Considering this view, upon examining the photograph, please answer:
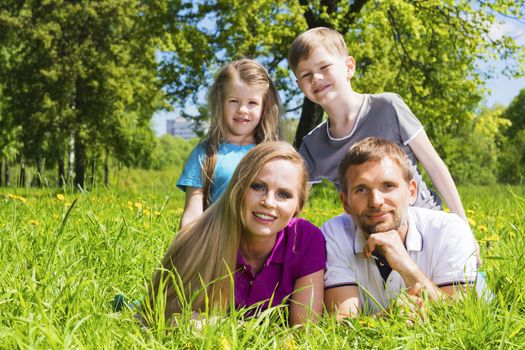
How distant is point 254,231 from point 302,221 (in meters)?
0.35

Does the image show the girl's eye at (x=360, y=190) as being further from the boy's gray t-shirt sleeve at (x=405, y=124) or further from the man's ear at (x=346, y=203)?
the boy's gray t-shirt sleeve at (x=405, y=124)

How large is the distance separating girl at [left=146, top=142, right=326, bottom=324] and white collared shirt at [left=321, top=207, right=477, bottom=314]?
85mm

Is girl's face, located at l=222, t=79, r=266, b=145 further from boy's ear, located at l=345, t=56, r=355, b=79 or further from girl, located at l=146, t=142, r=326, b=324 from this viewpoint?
girl, located at l=146, t=142, r=326, b=324

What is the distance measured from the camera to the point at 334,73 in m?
3.58

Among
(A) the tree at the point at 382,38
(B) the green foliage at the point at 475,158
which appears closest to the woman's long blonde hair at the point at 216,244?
(A) the tree at the point at 382,38

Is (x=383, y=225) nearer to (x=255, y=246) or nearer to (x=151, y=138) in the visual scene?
(x=255, y=246)

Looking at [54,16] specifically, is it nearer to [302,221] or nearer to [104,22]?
[104,22]

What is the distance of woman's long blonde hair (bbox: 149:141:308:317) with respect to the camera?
264 centimetres

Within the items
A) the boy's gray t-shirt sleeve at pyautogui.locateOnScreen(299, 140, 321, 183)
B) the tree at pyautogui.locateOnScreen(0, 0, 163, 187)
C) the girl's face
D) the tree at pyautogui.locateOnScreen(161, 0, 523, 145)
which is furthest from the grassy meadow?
the tree at pyautogui.locateOnScreen(0, 0, 163, 187)

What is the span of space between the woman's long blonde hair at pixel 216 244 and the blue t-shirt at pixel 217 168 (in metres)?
0.96

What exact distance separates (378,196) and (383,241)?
0.21 m

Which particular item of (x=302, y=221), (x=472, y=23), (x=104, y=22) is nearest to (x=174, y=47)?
(x=472, y=23)

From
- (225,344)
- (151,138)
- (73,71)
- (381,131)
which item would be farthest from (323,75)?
(151,138)

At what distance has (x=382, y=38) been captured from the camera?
51.6 ft
